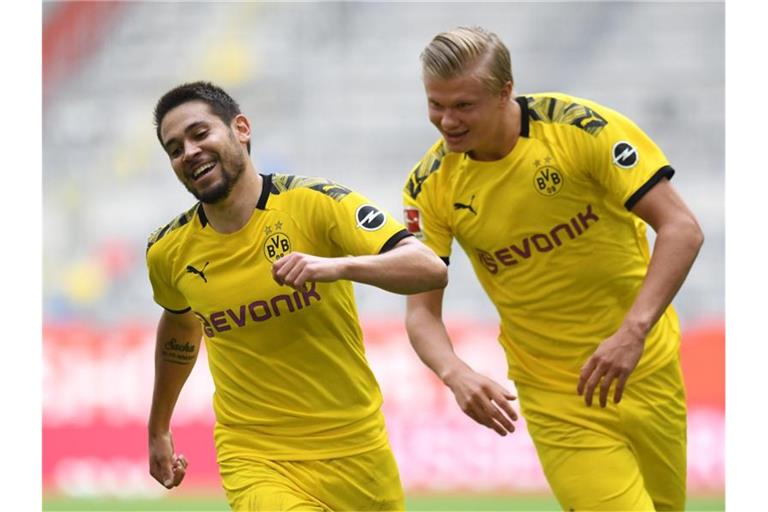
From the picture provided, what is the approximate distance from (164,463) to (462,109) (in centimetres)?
200

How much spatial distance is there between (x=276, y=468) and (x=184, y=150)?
1.31 meters

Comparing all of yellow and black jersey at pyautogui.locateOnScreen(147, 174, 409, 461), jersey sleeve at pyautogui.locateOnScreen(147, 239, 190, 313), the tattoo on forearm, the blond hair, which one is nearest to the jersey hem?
jersey sleeve at pyautogui.locateOnScreen(147, 239, 190, 313)

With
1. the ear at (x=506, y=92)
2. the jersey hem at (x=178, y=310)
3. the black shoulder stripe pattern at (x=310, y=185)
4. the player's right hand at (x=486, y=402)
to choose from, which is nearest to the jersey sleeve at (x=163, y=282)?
the jersey hem at (x=178, y=310)

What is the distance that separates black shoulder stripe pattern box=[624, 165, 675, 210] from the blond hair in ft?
2.34

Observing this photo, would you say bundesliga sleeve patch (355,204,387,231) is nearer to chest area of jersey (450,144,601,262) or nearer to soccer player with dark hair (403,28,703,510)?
soccer player with dark hair (403,28,703,510)

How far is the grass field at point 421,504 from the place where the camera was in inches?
407

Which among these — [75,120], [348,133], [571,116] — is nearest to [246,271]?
[571,116]

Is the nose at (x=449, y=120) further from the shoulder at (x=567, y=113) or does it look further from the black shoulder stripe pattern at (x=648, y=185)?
the black shoulder stripe pattern at (x=648, y=185)

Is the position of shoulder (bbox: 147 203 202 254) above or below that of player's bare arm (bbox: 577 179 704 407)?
above

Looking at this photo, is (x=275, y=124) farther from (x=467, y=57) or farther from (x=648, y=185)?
(x=648, y=185)

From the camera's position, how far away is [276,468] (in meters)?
4.76

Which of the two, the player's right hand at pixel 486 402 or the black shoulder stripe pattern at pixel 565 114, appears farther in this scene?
the black shoulder stripe pattern at pixel 565 114

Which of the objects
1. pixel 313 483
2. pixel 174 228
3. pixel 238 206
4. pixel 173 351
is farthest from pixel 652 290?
pixel 173 351

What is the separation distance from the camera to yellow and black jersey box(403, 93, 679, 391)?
5.18m
